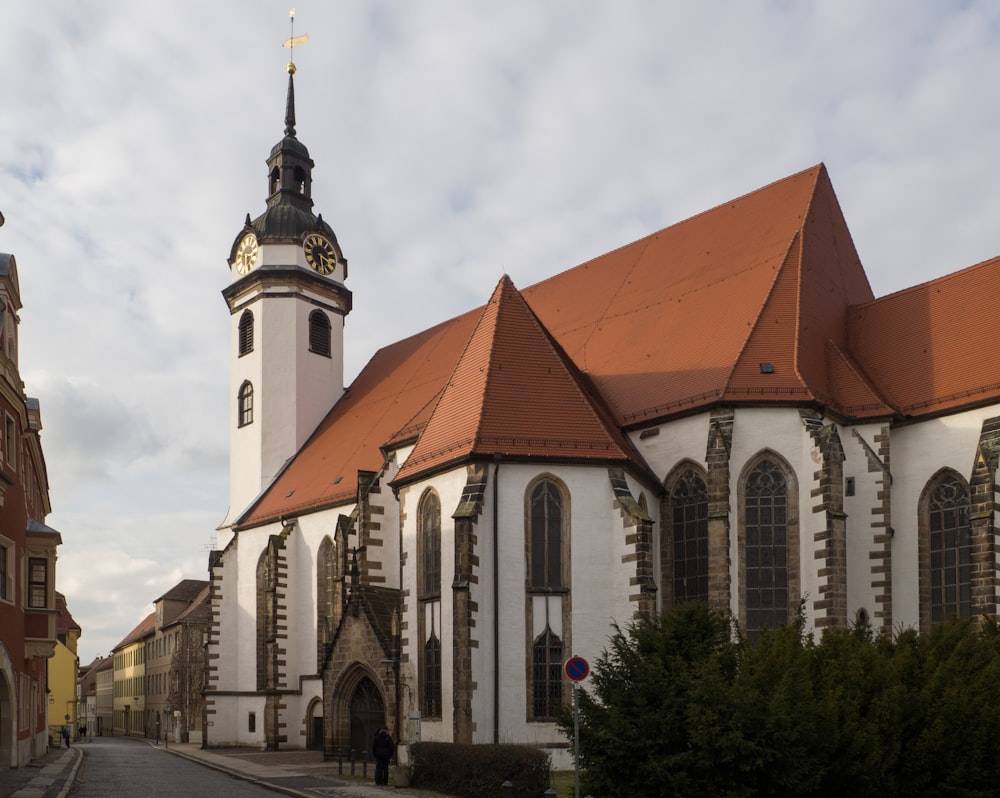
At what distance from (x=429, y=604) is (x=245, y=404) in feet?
66.2

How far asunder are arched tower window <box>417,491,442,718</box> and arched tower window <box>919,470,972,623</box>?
1004 centimetres

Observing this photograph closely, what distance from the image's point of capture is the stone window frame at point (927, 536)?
78.0 ft

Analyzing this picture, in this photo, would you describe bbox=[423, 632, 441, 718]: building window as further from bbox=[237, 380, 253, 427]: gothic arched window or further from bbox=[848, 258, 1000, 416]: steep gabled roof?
bbox=[237, 380, 253, 427]: gothic arched window

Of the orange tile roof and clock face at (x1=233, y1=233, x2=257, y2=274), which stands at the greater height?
clock face at (x1=233, y1=233, x2=257, y2=274)

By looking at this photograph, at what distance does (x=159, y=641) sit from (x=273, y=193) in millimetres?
43933

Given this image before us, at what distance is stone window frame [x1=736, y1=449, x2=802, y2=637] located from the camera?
2408cm

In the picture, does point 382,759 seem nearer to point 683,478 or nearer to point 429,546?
point 429,546

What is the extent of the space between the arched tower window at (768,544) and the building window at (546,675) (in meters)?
3.96

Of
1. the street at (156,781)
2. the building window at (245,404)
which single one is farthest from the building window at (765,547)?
the building window at (245,404)

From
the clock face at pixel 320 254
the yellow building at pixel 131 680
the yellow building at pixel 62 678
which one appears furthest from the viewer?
the yellow building at pixel 131 680

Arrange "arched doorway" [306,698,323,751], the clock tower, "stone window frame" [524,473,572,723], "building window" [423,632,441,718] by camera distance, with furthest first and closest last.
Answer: the clock tower
"arched doorway" [306,698,323,751]
"building window" [423,632,441,718]
"stone window frame" [524,473,572,723]

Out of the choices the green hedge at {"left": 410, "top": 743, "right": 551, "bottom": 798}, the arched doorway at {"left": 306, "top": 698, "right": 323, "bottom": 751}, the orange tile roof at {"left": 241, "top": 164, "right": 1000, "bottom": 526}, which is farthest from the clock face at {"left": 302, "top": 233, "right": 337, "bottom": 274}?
the green hedge at {"left": 410, "top": 743, "right": 551, "bottom": 798}

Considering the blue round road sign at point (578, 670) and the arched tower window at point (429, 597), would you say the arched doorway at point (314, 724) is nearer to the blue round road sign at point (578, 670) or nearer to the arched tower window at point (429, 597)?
the arched tower window at point (429, 597)

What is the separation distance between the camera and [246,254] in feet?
143
